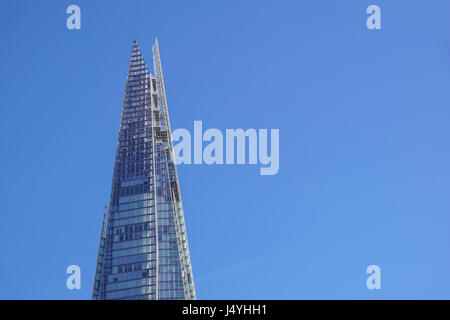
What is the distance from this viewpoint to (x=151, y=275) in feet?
577

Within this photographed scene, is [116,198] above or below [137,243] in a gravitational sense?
above
